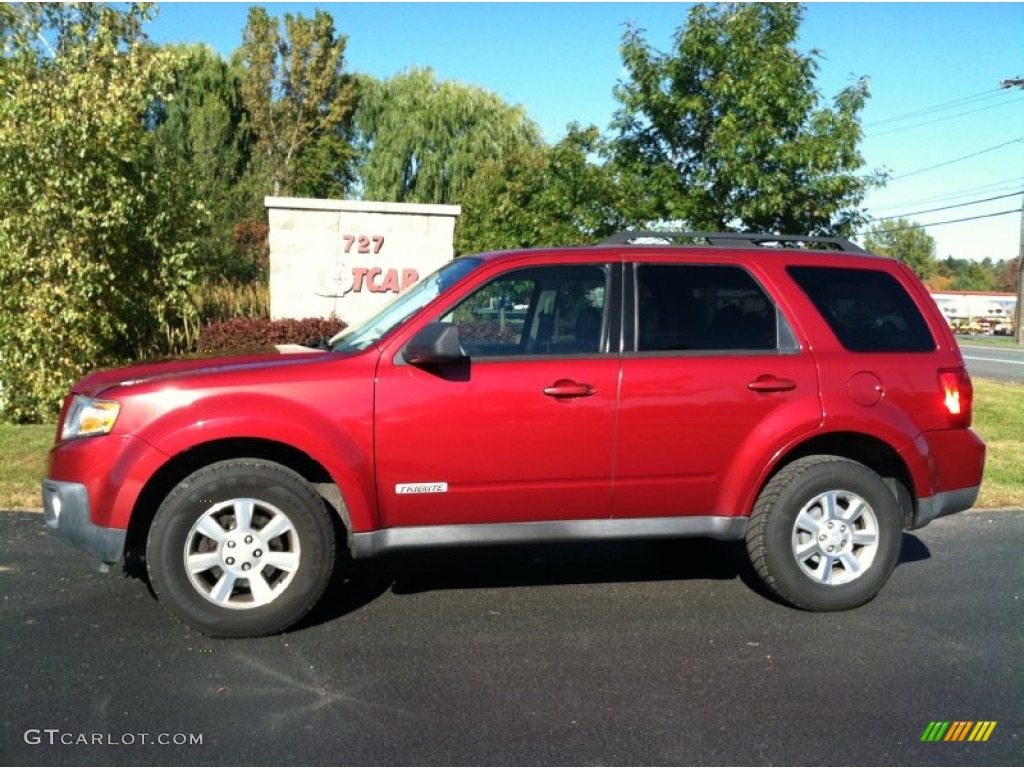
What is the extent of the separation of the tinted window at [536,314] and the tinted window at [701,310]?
0.26 m

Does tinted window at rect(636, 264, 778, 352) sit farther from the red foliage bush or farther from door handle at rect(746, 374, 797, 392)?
the red foliage bush

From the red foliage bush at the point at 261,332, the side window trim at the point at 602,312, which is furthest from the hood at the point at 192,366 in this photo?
the red foliage bush at the point at 261,332

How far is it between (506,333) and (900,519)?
7.90 feet

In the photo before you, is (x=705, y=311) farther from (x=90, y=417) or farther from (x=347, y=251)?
(x=347, y=251)

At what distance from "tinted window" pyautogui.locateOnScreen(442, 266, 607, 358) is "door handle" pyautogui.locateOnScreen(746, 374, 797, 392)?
85 cm

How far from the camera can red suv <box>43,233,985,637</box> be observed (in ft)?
15.1

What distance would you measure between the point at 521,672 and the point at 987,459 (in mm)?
7294

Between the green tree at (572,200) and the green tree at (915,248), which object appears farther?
the green tree at (915,248)

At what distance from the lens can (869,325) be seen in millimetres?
5453

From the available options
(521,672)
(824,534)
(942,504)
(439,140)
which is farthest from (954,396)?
(439,140)

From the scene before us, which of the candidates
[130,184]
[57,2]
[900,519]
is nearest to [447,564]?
[900,519]

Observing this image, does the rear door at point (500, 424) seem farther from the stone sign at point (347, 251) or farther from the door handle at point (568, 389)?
the stone sign at point (347, 251)

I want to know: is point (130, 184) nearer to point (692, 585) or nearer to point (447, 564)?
point (447, 564)

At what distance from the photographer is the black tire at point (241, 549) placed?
179 inches
